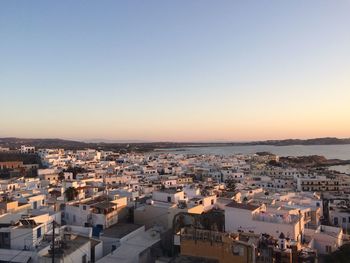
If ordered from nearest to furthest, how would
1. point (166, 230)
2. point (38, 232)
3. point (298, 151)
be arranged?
point (38, 232)
point (166, 230)
point (298, 151)

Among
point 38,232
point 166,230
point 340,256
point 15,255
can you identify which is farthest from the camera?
point 166,230

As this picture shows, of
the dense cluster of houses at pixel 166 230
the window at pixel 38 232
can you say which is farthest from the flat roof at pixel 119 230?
the window at pixel 38 232

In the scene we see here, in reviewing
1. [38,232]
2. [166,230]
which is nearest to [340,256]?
[166,230]

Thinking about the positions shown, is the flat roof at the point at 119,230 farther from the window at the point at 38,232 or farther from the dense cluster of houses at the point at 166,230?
the window at the point at 38,232

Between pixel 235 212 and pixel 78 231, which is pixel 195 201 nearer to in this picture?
pixel 235 212

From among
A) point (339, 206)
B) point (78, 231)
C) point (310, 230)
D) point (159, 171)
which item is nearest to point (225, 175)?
point (159, 171)

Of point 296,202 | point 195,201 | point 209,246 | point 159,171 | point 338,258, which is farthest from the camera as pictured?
point 159,171

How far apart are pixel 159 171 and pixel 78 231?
2913cm

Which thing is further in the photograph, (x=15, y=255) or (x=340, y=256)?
(x=340, y=256)

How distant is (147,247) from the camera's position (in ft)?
39.3

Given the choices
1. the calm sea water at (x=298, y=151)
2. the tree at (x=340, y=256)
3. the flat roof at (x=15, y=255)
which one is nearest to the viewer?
the flat roof at (x=15, y=255)

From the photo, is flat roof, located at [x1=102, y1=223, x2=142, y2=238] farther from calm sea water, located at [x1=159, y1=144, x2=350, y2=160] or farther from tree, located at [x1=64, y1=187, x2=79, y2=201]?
calm sea water, located at [x1=159, y1=144, x2=350, y2=160]

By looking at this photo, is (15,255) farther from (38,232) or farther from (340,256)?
(340,256)

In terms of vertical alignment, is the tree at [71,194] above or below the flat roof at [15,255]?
above
